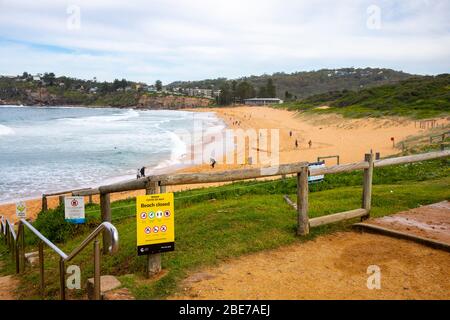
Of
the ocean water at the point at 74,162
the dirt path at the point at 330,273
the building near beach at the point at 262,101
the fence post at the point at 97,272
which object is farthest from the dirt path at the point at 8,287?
the building near beach at the point at 262,101

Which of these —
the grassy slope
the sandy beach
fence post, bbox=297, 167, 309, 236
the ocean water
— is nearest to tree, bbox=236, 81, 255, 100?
the sandy beach

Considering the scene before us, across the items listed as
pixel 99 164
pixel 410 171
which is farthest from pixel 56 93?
pixel 410 171

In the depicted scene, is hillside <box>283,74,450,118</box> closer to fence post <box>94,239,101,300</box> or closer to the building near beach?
fence post <box>94,239,101,300</box>

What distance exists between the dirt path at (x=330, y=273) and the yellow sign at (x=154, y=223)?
53cm

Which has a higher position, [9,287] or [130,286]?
[130,286]

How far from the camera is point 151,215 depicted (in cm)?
475

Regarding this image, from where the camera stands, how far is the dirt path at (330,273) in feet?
14.3

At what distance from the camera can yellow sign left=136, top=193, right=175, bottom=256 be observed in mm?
4688

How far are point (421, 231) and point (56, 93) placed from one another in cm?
21041

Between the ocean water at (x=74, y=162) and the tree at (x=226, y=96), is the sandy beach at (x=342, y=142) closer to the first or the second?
the ocean water at (x=74, y=162)

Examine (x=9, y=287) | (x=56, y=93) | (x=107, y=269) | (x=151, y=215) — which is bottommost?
(x=9, y=287)
